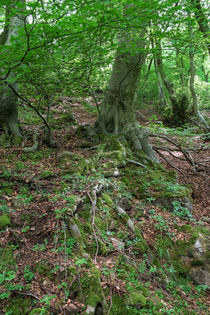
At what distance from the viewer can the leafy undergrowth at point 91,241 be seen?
2.12 meters

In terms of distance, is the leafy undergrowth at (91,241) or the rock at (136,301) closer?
the leafy undergrowth at (91,241)

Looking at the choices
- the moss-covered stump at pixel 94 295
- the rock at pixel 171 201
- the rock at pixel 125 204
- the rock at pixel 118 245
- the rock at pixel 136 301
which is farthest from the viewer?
the rock at pixel 171 201

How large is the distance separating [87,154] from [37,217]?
2818 millimetres

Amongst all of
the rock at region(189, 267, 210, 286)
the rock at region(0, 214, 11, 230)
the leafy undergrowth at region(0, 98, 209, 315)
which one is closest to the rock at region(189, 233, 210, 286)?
the rock at region(189, 267, 210, 286)

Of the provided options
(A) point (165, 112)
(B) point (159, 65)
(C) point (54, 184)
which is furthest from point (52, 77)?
(B) point (159, 65)

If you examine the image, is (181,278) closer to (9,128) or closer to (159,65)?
(9,128)

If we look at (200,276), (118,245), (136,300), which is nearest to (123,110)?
(118,245)

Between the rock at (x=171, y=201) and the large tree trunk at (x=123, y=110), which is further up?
the large tree trunk at (x=123, y=110)

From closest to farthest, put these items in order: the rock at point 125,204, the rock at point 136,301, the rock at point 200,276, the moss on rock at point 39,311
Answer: the moss on rock at point 39,311 → the rock at point 136,301 → the rock at point 200,276 → the rock at point 125,204

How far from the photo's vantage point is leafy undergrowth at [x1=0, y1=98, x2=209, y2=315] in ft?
6.94

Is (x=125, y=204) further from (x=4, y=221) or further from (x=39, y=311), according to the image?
(x=39, y=311)

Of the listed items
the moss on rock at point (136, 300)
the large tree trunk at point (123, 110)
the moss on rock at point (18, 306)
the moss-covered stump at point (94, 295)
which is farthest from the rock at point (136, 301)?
the large tree trunk at point (123, 110)

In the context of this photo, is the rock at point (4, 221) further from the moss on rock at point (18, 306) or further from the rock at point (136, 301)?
the rock at point (136, 301)

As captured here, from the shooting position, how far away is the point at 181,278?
334 cm
